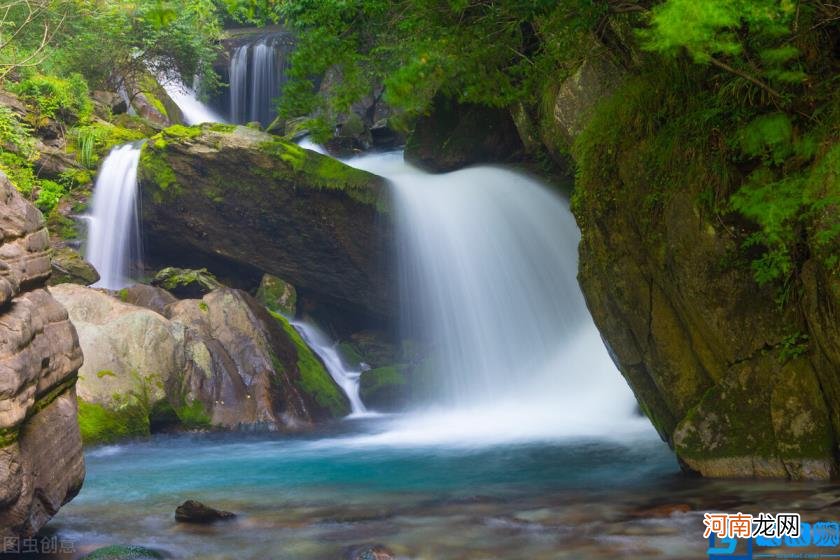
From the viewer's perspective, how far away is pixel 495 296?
13.8m

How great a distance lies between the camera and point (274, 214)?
14.8 m

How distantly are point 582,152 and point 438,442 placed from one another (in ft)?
15.1

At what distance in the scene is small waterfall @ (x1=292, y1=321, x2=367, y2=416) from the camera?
13716mm

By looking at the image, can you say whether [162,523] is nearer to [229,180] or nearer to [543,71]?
[543,71]

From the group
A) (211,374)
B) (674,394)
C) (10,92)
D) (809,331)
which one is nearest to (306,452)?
Result: (211,374)

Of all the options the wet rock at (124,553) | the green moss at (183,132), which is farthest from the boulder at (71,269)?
the wet rock at (124,553)

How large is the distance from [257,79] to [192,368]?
56.0 ft

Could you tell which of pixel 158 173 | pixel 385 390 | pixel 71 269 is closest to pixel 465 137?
pixel 385 390

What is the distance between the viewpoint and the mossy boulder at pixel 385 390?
13.5 meters

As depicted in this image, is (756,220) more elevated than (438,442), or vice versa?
(756,220)

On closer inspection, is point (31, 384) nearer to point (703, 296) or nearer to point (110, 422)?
point (703, 296)

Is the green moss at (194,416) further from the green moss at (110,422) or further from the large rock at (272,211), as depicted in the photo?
the large rock at (272,211)

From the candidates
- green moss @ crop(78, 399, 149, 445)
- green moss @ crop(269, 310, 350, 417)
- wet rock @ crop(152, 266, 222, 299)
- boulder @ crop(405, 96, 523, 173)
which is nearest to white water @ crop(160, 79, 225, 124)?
wet rock @ crop(152, 266, 222, 299)

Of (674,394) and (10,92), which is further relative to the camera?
(10,92)
